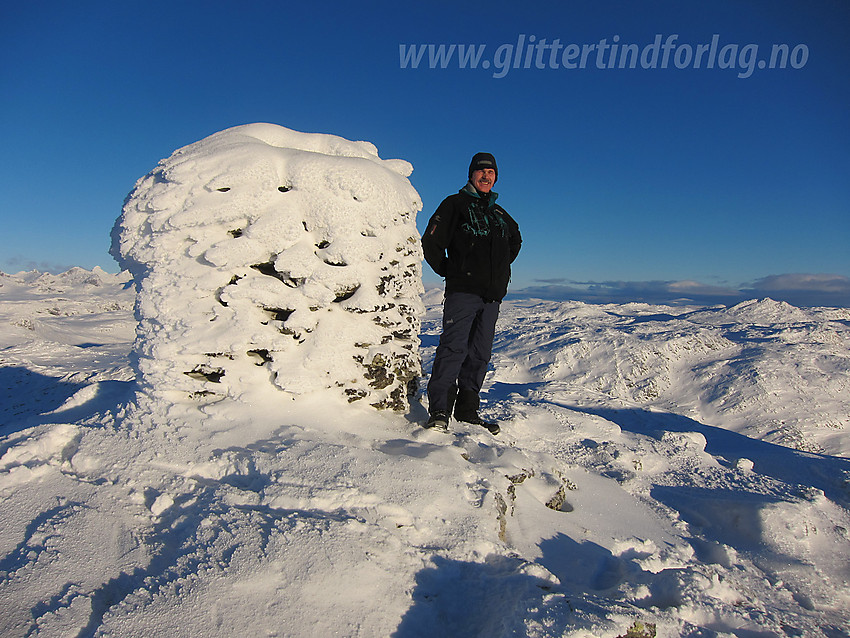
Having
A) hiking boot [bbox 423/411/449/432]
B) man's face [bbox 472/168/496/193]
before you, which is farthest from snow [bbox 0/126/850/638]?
man's face [bbox 472/168/496/193]

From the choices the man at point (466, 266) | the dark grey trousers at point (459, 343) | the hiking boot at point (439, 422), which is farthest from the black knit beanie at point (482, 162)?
the hiking boot at point (439, 422)

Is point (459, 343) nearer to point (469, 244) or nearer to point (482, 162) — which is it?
point (469, 244)

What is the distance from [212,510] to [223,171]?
3014mm

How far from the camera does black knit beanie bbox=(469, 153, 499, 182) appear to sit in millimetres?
4832

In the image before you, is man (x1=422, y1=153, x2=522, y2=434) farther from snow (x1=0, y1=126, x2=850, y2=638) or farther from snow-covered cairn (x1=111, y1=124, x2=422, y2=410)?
snow-covered cairn (x1=111, y1=124, x2=422, y2=410)

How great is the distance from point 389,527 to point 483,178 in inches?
139

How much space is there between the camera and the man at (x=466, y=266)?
473 cm

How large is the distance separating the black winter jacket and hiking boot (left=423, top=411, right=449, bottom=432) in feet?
4.23

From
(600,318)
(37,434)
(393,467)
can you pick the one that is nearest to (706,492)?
(393,467)

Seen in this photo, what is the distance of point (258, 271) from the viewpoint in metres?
4.44

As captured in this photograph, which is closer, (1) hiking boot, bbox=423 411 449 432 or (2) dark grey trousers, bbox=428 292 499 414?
(1) hiking boot, bbox=423 411 449 432

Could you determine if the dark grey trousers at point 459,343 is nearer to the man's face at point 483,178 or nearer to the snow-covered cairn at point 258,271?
the snow-covered cairn at point 258,271

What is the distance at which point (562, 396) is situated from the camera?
9.72m

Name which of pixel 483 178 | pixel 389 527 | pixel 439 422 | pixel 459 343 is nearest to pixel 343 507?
pixel 389 527
